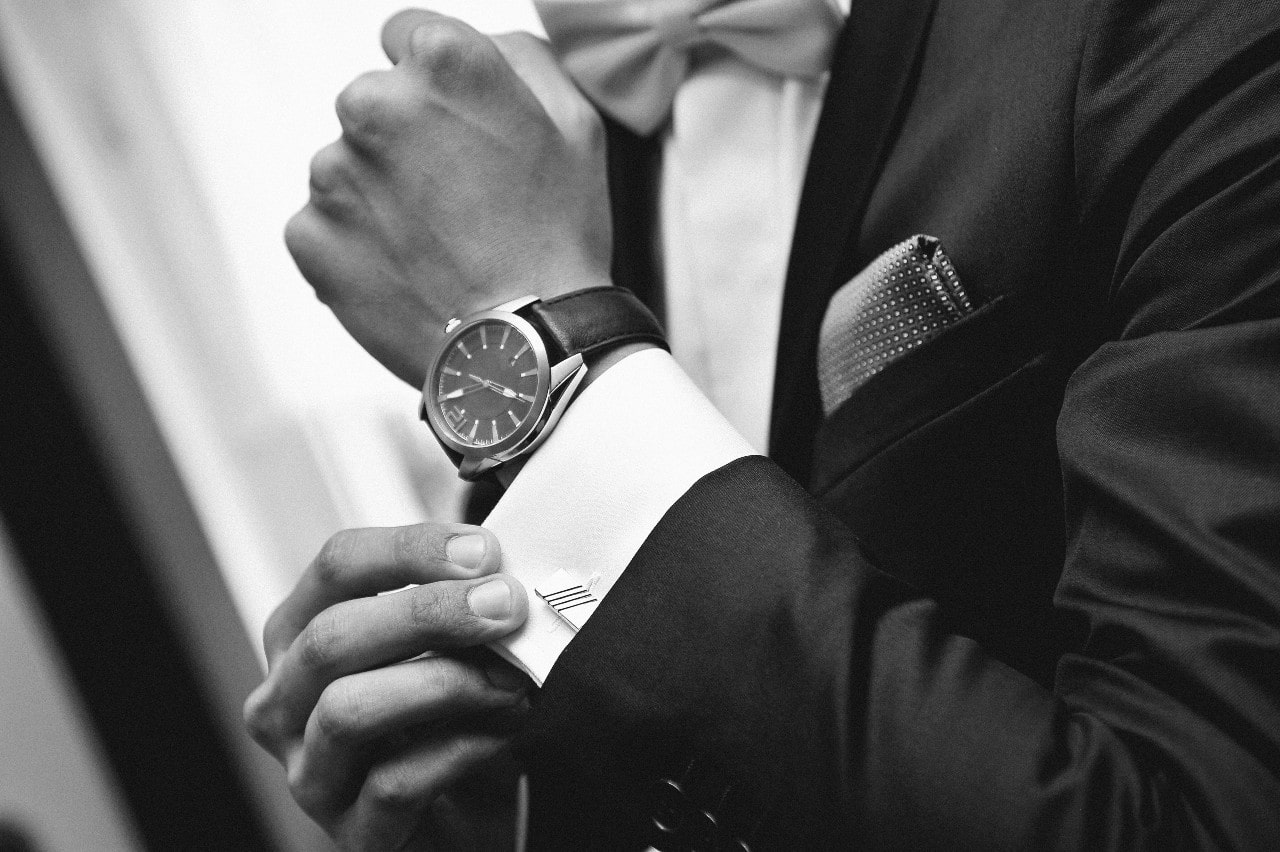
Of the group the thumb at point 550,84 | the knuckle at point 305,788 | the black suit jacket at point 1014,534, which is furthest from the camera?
the thumb at point 550,84

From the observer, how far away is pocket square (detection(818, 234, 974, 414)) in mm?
671

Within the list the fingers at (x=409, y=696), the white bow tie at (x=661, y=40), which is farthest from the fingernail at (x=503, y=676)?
the white bow tie at (x=661, y=40)

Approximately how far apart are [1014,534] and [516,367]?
1.28 ft

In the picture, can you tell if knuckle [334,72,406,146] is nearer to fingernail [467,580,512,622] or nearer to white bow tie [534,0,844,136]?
white bow tie [534,0,844,136]

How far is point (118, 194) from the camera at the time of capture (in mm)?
1767

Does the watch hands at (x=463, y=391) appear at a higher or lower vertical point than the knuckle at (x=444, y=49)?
lower

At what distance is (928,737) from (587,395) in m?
0.30

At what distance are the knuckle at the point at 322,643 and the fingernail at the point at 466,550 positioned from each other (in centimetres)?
10

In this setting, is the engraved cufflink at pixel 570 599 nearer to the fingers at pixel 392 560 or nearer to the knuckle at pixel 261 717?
the fingers at pixel 392 560

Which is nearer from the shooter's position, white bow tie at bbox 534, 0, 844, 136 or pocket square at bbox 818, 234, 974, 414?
pocket square at bbox 818, 234, 974, 414

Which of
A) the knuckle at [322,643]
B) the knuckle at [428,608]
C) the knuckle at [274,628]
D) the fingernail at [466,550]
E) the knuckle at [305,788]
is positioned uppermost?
the fingernail at [466,550]

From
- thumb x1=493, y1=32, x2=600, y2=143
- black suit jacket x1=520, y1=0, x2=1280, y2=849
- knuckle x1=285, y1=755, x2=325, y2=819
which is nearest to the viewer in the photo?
black suit jacket x1=520, y1=0, x2=1280, y2=849

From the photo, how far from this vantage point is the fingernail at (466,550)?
61 centimetres

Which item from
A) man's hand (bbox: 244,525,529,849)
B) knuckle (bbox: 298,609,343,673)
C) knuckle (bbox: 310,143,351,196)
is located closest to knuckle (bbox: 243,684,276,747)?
man's hand (bbox: 244,525,529,849)
